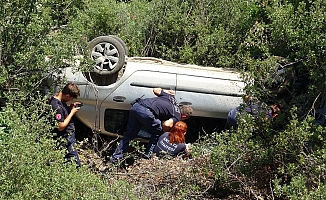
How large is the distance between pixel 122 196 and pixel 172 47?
4.95 metres

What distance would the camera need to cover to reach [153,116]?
7820mm

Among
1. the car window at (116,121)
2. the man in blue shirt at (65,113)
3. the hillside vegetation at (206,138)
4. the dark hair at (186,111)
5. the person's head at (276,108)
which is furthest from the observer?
the car window at (116,121)

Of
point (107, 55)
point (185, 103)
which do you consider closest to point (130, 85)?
point (107, 55)

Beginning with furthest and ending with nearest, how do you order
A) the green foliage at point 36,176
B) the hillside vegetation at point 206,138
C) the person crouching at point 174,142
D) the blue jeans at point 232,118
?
1. the blue jeans at point 232,118
2. the person crouching at point 174,142
3. the hillside vegetation at point 206,138
4. the green foliage at point 36,176

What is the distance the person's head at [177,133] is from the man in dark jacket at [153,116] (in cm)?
10

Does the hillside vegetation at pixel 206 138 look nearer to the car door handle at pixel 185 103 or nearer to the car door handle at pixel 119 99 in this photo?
the car door handle at pixel 119 99

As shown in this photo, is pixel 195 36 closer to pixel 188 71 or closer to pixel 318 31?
pixel 188 71

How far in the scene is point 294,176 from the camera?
18.5 feet

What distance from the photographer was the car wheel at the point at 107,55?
26.9ft

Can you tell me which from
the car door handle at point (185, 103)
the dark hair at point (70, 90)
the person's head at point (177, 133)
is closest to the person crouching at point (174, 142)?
the person's head at point (177, 133)

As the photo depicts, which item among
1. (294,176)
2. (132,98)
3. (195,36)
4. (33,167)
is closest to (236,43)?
(195,36)

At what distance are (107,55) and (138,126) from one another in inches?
44.1

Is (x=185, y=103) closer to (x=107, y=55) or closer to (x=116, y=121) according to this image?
(x=116, y=121)

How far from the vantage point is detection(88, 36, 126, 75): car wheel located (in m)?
8.20
